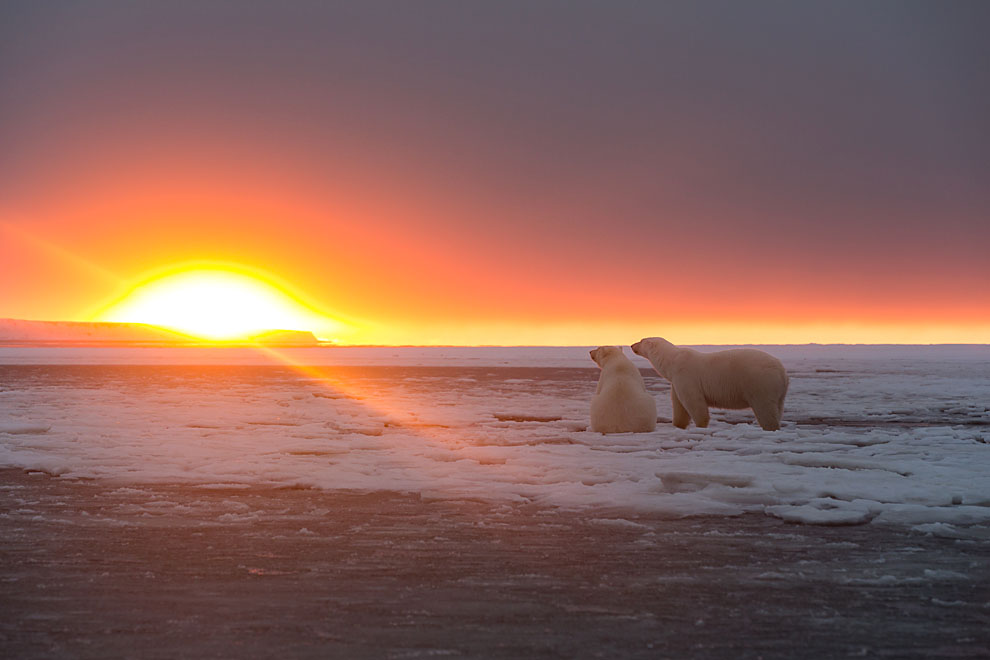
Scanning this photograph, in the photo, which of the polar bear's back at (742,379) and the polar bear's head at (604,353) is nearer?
the polar bear's back at (742,379)

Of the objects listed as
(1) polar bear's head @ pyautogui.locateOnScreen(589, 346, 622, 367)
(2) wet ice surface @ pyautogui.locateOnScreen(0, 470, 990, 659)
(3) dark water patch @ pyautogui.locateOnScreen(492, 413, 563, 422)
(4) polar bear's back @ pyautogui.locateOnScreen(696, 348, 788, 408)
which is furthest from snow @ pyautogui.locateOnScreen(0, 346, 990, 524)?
(1) polar bear's head @ pyautogui.locateOnScreen(589, 346, 622, 367)

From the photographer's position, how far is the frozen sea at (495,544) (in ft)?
12.2

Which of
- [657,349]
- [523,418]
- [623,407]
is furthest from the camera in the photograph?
[523,418]

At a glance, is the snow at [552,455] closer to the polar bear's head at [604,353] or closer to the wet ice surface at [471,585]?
the wet ice surface at [471,585]

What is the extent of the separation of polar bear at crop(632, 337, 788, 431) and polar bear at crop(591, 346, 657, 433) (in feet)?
2.31

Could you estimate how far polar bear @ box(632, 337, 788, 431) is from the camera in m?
12.5

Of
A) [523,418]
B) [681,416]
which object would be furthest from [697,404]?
[523,418]

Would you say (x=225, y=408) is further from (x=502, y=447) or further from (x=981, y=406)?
(x=981, y=406)

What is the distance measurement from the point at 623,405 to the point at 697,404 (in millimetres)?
1358

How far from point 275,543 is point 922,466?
6.91 meters

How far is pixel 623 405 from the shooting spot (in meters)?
12.4

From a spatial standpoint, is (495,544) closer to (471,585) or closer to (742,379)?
(471,585)

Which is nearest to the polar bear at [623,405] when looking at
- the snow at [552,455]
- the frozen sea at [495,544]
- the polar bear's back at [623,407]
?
the polar bear's back at [623,407]

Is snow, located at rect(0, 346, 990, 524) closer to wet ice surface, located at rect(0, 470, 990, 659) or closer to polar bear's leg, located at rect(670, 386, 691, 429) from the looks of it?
polar bear's leg, located at rect(670, 386, 691, 429)
